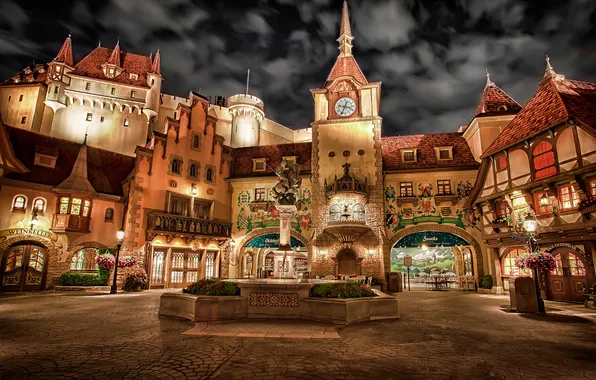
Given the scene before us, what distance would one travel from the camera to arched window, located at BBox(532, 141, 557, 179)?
17531mm

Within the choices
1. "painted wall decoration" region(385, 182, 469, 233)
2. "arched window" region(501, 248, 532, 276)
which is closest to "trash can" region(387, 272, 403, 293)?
"painted wall decoration" region(385, 182, 469, 233)

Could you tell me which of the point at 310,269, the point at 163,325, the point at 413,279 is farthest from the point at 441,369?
the point at 413,279

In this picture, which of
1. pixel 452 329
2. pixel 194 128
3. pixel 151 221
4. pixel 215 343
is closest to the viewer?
pixel 215 343

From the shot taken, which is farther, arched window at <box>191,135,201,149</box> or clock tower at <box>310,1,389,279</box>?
arched window at <box>191,135,201,149</box>

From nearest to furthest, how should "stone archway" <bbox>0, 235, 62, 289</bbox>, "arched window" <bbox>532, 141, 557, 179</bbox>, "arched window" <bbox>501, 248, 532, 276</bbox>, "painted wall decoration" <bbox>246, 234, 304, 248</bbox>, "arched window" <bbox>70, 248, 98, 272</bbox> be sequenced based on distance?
"arched window" <bbox>532, 141, 557, 179</bbox>
"arched window" <bbox>501, 248, 532, 276</bbox>
"stone archway" <bbox>0, 235, 62, 289</bbox>
"arched window" <bbox>70, 248, 98, 272</bbox>
"painted wall decoration" <bbox>246, 234, 304, 248</bbox>

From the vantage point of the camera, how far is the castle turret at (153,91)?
1635 inches

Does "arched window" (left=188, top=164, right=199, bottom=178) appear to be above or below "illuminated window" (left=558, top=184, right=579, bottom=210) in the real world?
above

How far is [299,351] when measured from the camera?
6.68m

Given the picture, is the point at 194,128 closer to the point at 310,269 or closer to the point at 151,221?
the point at 151,221

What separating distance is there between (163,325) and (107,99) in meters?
38.1

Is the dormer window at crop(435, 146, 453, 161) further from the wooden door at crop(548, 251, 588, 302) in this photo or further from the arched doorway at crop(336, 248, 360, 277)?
the wooden door at crop(548, 251, 588, 302)

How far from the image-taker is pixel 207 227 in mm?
26391

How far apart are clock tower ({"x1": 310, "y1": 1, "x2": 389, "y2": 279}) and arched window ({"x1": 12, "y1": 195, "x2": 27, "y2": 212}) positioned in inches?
740

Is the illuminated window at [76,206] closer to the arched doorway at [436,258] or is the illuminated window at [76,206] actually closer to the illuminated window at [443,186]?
the arched doorway at [436,258]
